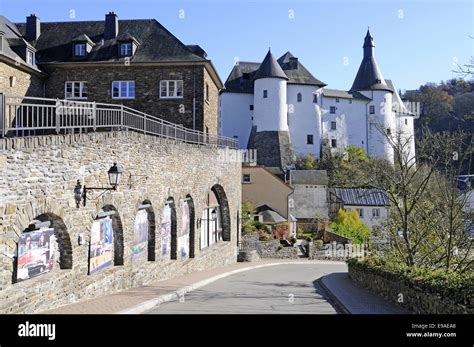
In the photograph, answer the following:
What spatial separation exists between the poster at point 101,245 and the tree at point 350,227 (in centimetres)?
3231

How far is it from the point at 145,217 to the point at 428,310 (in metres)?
8.68

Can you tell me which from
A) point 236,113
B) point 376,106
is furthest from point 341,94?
point 236,113

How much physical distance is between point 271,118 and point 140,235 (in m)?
51.6

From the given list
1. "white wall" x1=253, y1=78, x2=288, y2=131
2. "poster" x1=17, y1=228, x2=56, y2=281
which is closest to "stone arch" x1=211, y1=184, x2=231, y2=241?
"poster" x1=17, y1=228, x2=56, y2=281

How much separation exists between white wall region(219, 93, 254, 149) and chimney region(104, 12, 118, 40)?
40020mm

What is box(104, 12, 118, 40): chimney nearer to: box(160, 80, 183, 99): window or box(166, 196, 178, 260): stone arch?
box(160, 80, 183, 99): window

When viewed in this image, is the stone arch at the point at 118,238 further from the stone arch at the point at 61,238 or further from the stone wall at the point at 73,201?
the stone arch at the point at 61,238

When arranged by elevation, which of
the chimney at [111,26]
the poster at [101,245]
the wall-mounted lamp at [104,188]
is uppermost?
the chimney at [111,26]

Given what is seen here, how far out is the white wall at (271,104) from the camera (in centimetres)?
6444

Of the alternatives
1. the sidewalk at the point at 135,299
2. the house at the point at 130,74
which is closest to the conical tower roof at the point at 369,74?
the house at the point at 130,74

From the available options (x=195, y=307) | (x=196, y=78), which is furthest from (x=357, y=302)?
(x=196, y=78)

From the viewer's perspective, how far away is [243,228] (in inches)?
1444
